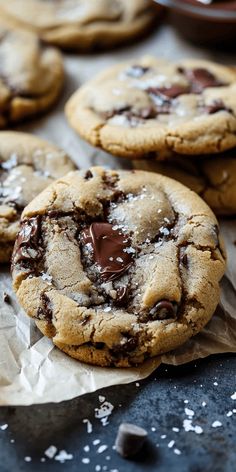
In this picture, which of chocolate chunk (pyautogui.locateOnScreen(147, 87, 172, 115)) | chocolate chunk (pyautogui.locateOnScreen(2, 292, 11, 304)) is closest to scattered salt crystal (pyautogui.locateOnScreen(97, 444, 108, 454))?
chocolate chunk (pyautogui.locateOnScreen(2, 292, 11, 304))

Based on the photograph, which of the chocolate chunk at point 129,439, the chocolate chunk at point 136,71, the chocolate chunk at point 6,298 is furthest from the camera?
the chocolate chunk at point 136,71

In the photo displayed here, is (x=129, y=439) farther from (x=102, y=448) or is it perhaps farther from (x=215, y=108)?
(x=215, y=108)

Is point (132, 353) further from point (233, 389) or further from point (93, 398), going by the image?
point (233, 389)

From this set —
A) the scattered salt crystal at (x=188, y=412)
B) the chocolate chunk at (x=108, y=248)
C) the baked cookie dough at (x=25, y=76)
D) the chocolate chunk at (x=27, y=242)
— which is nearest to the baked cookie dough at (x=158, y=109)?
the baked cookie dough at (x=25, y=76)

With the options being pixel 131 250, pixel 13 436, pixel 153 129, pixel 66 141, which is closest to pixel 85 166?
pixel 66 141

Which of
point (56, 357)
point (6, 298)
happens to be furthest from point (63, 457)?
point (6, 298)

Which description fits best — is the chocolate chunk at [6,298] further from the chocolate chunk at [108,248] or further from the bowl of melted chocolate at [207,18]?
the bowl of melted chocolate at [207,18]

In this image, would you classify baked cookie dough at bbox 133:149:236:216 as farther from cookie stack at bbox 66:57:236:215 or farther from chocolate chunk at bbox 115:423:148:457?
chocolate chunk at bbox 115:423:148:457
